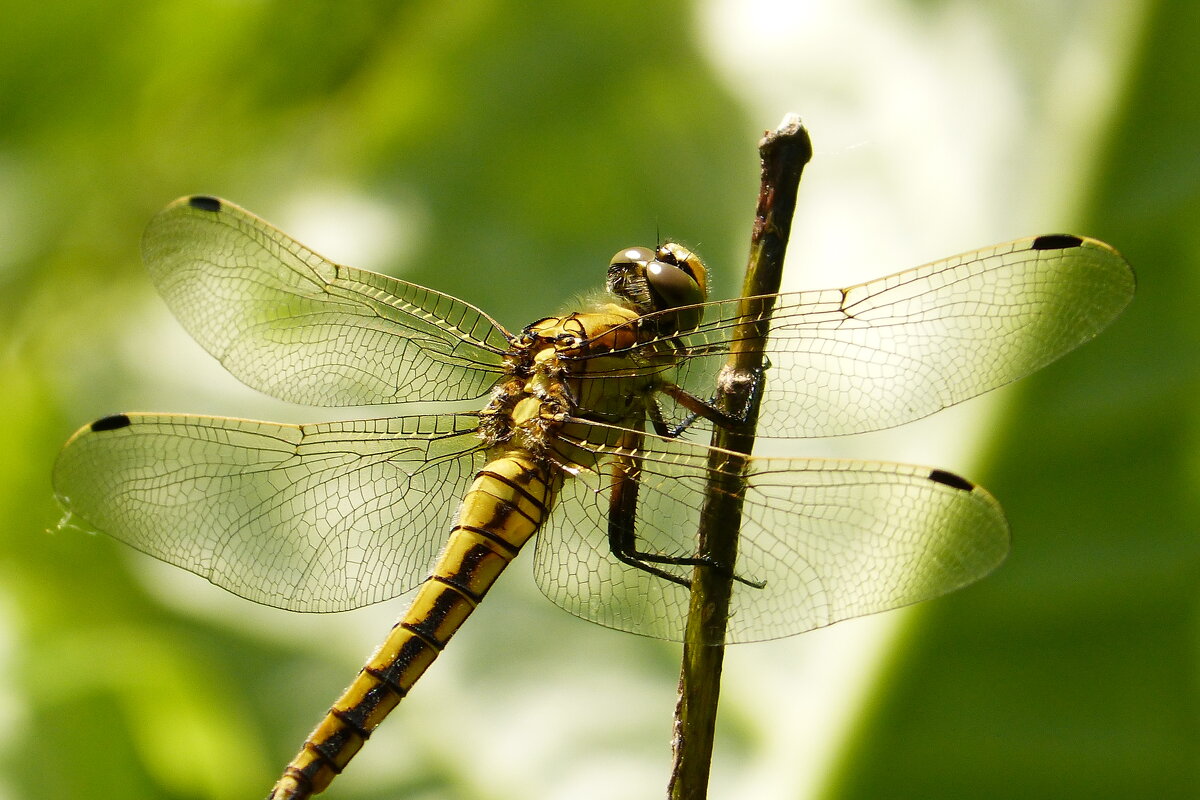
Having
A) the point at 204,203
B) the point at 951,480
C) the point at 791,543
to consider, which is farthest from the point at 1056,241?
the point at 204,203

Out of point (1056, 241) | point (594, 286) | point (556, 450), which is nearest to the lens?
point (1056, 241)

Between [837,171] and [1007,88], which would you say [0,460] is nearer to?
[837,171]

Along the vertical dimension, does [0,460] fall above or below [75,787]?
above

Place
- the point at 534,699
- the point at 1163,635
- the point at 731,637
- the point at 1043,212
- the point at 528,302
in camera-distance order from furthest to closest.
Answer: the point at 528,302 < the point at 534,699 < the point at 1043,212 < the point at 1163,635 < the point at 731,637

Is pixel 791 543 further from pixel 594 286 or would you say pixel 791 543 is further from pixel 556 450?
pixel 594 286

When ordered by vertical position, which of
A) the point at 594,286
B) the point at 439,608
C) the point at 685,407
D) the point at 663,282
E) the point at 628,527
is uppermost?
the point at 594,286

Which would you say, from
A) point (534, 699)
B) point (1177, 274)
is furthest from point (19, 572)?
point (1177, 274)

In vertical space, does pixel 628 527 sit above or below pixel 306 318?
below

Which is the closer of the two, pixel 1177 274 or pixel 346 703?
pixel 346 703
